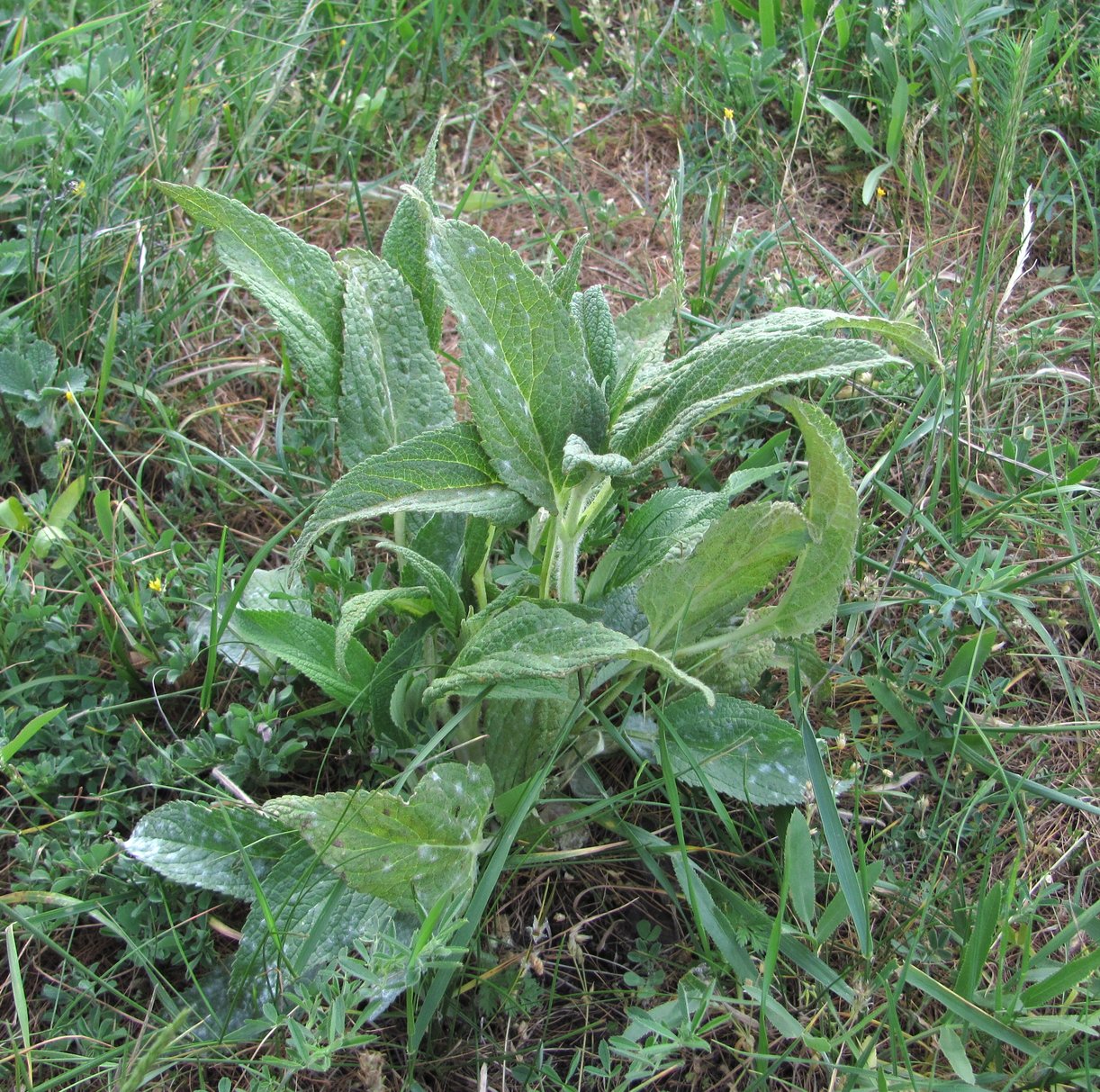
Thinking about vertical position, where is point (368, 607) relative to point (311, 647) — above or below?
above

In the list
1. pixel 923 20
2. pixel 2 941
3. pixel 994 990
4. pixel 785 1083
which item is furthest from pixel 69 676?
pixel 923 20

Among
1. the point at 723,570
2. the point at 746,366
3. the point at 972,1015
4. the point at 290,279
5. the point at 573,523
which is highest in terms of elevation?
the point at 290,279

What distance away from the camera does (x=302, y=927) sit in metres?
1.55

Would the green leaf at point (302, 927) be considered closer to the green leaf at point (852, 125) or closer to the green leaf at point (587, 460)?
the green leaf at point (587, 460)

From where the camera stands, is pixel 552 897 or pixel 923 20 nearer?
pixel 552 897

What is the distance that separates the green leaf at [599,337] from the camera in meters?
1.61

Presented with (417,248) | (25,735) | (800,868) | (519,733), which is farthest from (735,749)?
(25,735)

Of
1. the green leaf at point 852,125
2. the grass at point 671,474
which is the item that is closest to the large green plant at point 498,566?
the grass at point 671,474

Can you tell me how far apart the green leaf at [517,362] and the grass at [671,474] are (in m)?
0.54

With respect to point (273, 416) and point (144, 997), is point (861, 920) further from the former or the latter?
point (273, 416)

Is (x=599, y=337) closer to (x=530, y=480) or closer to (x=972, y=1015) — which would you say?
(x=530, y=480)

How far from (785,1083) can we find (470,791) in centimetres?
61

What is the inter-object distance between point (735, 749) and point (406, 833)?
0.57 m

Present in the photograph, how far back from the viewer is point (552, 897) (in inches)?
69.4
